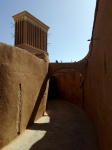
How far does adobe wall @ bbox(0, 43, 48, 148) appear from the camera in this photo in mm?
6340

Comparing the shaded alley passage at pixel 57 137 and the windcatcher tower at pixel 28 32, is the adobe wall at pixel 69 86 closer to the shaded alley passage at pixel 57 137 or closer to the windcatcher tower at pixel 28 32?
the windcatcher tower at pixel 28 32

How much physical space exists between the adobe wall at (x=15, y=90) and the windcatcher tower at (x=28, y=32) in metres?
13.5

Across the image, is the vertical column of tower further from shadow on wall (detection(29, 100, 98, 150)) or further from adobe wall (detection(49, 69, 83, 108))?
shadow on wall (detection(29, 100, 98, 150))

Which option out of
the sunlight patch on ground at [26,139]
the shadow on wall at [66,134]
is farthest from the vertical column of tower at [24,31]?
the sunlight patch on ground at [26,139]

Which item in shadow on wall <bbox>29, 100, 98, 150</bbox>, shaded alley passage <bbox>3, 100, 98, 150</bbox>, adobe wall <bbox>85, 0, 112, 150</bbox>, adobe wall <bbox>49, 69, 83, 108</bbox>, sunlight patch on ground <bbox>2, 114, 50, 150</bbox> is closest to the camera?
adobe wall <bbox>85, 0, 112, 150</bbox>

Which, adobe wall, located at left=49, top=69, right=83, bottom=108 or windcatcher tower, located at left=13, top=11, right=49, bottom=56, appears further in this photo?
windcatcher tower, located at left=13, top=11, right=49, bottom=56

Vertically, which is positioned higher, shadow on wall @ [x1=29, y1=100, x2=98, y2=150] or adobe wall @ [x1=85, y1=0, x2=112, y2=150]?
adobe wall @ [x1=85, y1=0, x2=112, y2=150]

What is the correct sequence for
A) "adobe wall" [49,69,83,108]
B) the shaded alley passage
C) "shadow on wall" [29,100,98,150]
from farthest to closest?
1. "adobe wall" [49,69,83,108]
2. "shadow on wall" [29,100,98,150]
3. the shaded alley passage

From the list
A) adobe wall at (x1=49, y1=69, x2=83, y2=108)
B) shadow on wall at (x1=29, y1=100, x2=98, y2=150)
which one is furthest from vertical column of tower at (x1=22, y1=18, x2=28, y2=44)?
shadow on wall at (x1=29, y1=100, x2=98, y2=150)

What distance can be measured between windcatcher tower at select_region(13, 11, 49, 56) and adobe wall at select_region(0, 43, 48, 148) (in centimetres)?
1350

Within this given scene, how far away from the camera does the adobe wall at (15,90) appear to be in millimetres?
6340

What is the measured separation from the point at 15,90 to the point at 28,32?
1733cm

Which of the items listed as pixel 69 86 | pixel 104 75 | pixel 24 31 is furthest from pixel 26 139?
pixel 24 31

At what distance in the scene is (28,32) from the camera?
76.6ft
